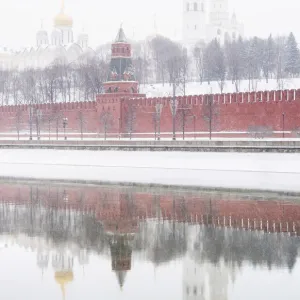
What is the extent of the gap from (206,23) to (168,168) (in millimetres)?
48694

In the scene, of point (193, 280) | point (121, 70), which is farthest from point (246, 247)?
point (121, 70)

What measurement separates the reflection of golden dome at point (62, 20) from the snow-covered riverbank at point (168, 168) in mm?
39285

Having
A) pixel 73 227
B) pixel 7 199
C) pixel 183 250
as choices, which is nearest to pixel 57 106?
pixel 7 199

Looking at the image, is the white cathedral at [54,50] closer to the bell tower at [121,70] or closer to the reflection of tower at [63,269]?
the bell tower at [121,70]

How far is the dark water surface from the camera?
682cm

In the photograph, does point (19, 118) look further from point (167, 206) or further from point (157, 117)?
point (167, 206)

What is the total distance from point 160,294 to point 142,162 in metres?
13.2

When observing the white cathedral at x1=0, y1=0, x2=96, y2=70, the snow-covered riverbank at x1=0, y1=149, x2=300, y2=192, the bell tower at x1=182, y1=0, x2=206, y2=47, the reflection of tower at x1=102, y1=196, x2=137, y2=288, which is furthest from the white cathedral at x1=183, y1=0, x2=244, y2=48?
the reflection of tower at x1=102, y1=196, x2=137, y2=288

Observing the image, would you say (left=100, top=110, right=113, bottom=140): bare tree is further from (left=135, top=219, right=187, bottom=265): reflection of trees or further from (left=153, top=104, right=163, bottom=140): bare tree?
(left=135, top=219, right=187, bottom=265): reflection of trees

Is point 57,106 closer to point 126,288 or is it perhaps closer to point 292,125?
point 292,125

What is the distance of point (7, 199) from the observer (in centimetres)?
1356

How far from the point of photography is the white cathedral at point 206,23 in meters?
63.7

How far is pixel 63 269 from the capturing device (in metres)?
7.58

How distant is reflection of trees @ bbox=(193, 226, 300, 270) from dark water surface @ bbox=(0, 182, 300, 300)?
1cm
